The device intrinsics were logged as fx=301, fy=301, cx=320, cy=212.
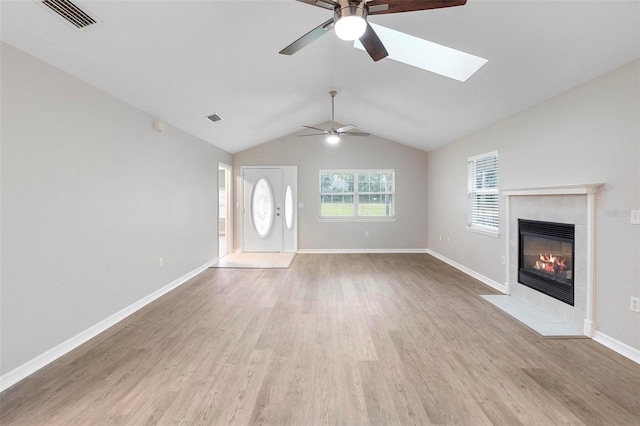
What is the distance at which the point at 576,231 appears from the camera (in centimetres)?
290

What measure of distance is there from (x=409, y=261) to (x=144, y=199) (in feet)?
15.9

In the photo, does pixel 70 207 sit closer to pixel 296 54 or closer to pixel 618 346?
pixel 296 54

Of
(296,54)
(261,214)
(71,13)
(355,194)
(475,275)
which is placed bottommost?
(475,275)

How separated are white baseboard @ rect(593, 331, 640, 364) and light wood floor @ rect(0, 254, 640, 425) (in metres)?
0.06

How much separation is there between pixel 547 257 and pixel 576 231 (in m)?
0.56

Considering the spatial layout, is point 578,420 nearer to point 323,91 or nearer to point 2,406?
point 2,406

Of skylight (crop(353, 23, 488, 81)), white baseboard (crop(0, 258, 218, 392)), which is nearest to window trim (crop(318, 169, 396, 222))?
skylight (crop(353, 23, 488, 81))

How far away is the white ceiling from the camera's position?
2127 mm

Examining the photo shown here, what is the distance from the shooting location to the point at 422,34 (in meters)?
2.83

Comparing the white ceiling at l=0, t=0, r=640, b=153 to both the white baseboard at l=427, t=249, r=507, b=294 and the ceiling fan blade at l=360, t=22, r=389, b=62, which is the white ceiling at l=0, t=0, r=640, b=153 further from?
the white baseboard at l=427, t=249, r=507, b=294

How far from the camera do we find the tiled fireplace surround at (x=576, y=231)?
272cm

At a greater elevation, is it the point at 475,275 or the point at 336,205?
the point at 336,205

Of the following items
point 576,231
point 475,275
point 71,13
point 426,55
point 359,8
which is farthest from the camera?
point 475,275

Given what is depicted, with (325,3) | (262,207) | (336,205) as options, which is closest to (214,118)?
(262,207)
